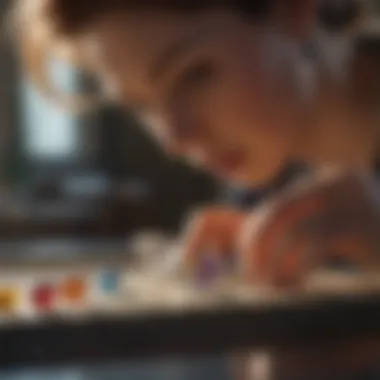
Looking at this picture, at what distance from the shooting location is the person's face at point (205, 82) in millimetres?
387

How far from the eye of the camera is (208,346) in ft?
1.10

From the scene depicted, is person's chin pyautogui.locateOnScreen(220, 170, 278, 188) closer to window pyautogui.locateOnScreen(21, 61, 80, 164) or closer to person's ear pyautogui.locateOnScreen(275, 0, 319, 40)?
person's ear pyautogui.locateOnScreen(275, 0, 319, 40)

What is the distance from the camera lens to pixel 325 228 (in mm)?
431

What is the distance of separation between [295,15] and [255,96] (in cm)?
4

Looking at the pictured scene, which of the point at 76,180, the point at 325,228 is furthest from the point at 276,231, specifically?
the point at 76,180

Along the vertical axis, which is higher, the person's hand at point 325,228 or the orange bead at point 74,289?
the person's hand at point 325,228

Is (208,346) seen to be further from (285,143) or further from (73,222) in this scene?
(73,222)

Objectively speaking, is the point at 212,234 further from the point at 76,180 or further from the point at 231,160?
the point at 76,180

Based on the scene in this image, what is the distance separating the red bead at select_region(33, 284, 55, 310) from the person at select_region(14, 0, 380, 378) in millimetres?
88

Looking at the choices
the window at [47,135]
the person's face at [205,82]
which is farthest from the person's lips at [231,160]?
the window at [47,135]

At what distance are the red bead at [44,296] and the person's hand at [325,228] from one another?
0.31 feet

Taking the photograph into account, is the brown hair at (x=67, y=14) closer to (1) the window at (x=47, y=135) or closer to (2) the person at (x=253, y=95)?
(2) the person at (x=253, y=95)

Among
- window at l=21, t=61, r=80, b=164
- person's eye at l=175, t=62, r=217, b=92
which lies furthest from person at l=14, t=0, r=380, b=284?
window at l=21, t=61, r=80, b=164

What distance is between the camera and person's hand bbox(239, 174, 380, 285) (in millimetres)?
429
